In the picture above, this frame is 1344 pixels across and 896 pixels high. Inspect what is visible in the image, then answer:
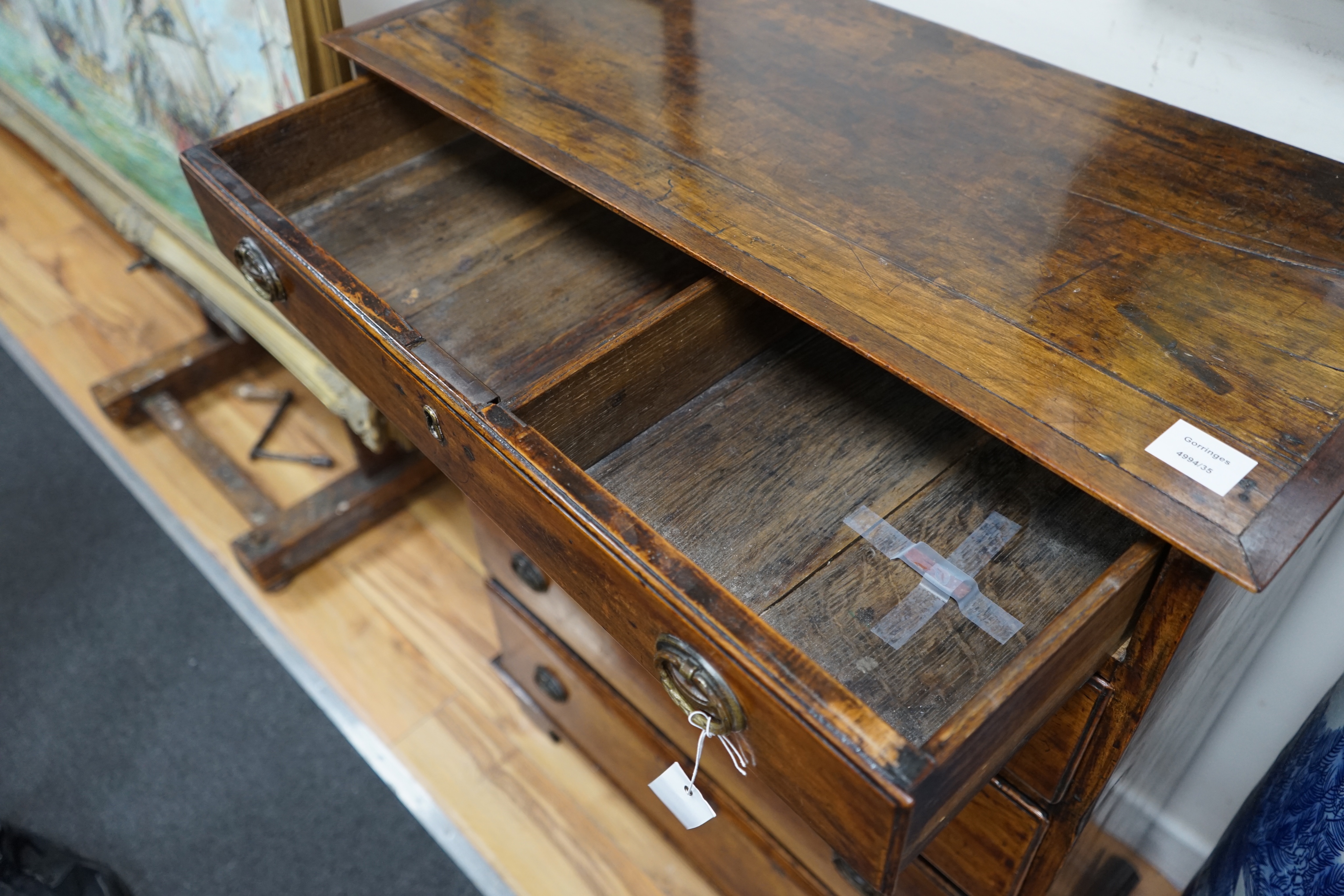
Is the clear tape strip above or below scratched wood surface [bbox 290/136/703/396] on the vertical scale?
below

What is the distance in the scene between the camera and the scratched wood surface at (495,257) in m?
1.04

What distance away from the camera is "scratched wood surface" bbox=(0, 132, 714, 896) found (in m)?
1.49

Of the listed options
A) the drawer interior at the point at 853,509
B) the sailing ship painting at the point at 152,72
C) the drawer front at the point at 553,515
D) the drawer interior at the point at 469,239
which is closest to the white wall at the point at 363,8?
the sailing ship painting at the point at 152,72

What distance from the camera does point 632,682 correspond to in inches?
47.6

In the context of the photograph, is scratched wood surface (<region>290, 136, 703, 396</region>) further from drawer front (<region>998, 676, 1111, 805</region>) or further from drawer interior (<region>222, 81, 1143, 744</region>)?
drawer front (<region>998, 676, 1111, 805</region>)

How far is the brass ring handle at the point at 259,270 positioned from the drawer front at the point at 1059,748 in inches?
32.9

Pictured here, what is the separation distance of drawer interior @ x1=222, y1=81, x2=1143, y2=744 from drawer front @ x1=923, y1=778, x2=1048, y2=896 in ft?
0.65

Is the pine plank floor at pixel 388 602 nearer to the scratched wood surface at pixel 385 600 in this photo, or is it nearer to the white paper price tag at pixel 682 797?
the scratched wood surface at pixel 385 600

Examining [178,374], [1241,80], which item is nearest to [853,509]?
[1241,80]

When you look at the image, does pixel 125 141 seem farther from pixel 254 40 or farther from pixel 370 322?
pixel 370 322

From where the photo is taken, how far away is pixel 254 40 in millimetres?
1444

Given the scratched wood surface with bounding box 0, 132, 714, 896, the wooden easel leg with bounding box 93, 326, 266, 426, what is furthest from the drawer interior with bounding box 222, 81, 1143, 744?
the wooden easel leg with bounding box 93, 326, 266, 426

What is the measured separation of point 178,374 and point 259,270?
1.17 m

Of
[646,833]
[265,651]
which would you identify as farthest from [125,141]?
[646,833]
